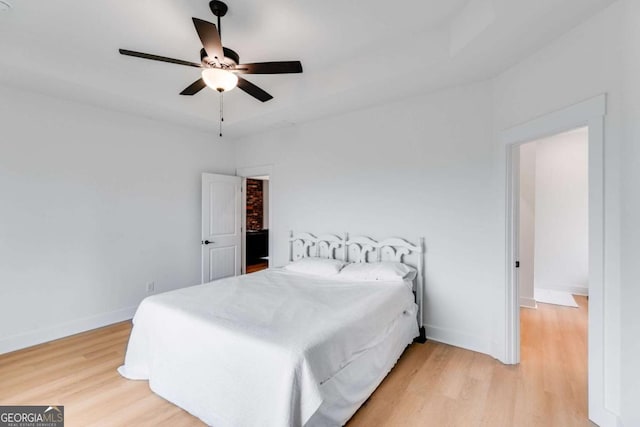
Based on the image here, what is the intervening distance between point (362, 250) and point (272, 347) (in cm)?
208

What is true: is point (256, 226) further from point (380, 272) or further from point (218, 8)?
point (218, 8)

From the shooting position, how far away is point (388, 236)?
3436mm

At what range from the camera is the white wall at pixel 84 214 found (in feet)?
9.73

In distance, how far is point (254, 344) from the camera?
1701mm

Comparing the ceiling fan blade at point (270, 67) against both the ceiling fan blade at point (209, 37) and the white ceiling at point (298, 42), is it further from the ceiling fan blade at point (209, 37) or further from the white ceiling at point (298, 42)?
the white ceiling at point (298, 42)

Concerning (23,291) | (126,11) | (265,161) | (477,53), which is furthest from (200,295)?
(477,53)

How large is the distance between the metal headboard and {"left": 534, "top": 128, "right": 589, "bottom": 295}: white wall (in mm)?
3286

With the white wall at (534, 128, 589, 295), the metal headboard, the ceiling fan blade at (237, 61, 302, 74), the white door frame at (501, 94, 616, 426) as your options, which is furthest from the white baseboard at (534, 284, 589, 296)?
the ceiling fan blade at (237, 61, 302, 74)

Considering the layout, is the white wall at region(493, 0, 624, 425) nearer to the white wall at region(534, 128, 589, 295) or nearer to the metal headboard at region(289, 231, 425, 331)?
the metal headboard at region(289, 231, 425, 331)

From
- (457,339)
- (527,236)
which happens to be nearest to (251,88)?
(457,339)

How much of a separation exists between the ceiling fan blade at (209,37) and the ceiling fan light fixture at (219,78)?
0.09 meters

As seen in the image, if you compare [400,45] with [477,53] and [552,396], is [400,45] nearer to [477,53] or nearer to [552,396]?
[477,53]

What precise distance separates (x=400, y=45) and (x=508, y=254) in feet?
6.87

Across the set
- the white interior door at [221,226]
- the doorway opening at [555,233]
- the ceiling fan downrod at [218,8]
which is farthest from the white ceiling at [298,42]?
the doorway opening at [555,233]
